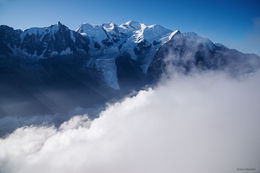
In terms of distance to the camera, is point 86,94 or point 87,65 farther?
point 87,65

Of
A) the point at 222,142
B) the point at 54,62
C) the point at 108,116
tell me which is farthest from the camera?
the point at 54,62

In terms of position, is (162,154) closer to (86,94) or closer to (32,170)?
(32,170)

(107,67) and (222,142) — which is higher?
(107,67)

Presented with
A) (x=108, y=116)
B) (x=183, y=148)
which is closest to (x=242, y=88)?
(x=183, y=148)

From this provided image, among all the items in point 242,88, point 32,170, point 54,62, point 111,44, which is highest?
point 111,44

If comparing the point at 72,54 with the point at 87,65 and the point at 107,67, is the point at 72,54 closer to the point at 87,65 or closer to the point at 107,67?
the point at 87,65

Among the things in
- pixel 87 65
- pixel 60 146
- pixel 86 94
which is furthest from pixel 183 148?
pixel 87 65

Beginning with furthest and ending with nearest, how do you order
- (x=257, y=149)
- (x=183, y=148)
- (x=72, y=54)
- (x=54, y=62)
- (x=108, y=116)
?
(x=72, y=54) → (x=54, y=62) → (x=108, y=116) → (x=183, y=148) → (x=257, y=149)
